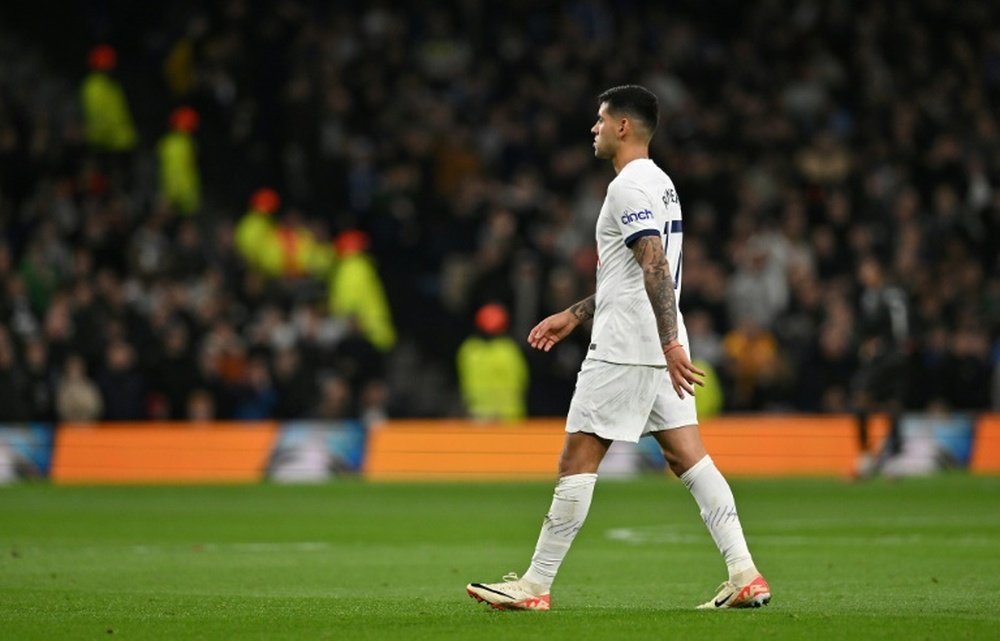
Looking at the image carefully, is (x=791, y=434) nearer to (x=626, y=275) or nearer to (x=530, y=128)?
(x=530, y=128)

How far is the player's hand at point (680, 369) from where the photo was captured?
8820 mm

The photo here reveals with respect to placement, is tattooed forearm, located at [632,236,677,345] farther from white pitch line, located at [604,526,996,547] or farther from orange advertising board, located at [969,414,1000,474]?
orange advertising board, located at [969,414,1000,474]

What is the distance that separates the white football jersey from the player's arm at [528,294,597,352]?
11.6 inches

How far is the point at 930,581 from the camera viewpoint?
11164 millimetres

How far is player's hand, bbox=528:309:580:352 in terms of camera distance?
9508mm

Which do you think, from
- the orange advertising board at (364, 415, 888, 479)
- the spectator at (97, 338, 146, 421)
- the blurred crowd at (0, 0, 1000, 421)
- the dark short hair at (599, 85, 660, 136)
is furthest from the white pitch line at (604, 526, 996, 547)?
the spectator at (97, 338, 146, 421)

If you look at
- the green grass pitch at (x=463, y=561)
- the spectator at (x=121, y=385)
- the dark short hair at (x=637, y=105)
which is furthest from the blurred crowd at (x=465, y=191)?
the dark short hair at (x=637, y=105)

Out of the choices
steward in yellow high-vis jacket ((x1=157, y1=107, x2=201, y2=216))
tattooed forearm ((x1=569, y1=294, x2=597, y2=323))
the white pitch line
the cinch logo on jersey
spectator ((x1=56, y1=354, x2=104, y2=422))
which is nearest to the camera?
the cinch logo on jersey

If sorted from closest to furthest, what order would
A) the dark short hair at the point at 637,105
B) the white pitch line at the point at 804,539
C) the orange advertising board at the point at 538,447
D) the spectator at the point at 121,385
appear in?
1. the dark short hair at the point at 637,105
2. the white pitch line at the point at 804,539
3. the orange advertising board at the point at 538,447
4. the spectator at the point at 121,385

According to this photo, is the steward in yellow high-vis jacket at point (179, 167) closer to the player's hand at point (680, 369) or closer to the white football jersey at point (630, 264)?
the white football jersey at point (630, 264)

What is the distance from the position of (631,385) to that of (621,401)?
9 cm

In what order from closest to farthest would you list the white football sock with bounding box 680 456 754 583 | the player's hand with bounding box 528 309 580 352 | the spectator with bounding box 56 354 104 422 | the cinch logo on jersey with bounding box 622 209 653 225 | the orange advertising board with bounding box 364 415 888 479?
the cinch logo on jersey with bounding box 622 209 653 225, the white football sock with bounding box 680 456 754 583, the player's hand with bounding box 528 309 580 352, the orange advertising board with bounding box 364 415 888 479, the spectator with bounding box 56 354 104 422

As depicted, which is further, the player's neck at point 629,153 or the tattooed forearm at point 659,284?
the player's neck at point 629,153

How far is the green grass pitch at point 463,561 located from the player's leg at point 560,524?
11 centimetres
